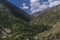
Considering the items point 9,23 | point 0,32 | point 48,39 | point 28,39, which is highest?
point 9,23

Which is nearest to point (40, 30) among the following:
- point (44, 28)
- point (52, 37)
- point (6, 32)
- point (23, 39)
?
point (44, 28)

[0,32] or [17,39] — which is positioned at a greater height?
[0,32]

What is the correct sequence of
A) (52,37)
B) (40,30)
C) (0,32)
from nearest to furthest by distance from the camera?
(52,37)
(0,32)
(40,30)

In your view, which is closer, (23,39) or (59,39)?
(23,39)

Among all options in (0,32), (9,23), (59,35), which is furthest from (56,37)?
(9,23)

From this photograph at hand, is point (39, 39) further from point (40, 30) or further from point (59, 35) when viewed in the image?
point (40, 30)

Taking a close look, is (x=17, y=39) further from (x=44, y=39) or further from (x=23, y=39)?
(x=44, y=39)

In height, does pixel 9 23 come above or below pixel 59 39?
above

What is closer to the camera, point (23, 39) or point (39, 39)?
point (23, 39)

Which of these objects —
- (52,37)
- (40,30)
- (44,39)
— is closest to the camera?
(44,39)
